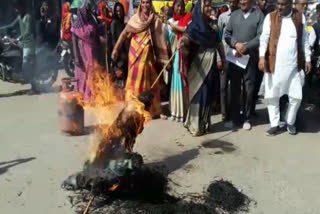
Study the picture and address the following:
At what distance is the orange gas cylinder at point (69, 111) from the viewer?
6512 millimetres

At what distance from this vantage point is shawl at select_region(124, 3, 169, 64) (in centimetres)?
725

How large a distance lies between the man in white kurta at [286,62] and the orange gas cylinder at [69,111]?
2659mm

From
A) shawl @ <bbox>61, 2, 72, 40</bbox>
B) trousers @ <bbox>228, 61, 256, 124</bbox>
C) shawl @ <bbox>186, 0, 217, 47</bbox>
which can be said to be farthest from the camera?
shawl @ <bbox>61, 2, 72, 40</bbox>

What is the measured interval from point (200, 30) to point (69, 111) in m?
2.15

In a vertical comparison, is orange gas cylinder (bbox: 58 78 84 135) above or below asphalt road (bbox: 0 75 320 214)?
above

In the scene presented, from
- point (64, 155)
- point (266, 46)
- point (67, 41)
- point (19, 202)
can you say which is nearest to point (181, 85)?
point (266, 46)

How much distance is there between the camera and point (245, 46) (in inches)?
265

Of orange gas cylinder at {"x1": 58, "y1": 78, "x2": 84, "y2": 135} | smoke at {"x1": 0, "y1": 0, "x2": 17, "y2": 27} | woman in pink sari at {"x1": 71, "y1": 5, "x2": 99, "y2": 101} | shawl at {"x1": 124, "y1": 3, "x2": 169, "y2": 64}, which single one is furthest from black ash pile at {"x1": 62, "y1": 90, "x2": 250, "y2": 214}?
smoke at {"x1": 0, "y1": 0, "x2": 17, "y2": 27}

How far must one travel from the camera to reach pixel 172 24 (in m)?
7.40

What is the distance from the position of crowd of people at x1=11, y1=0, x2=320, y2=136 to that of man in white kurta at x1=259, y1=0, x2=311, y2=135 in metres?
0.01

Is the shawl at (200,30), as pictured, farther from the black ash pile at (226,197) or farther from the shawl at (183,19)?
the black ash pile at (226,197)

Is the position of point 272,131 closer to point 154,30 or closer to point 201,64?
A: point 201,64

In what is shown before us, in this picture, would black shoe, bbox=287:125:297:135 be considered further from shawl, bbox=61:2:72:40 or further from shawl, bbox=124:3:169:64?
shawl, bbox=61:2:72:40

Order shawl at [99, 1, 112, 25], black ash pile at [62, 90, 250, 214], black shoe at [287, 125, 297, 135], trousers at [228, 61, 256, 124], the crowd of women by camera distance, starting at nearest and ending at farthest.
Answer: black ash pile at [62, 90, 250, 214] → the crowd of women → black shoe at [287, 125, 297, 135] → trousers at [228, 61, 256, 124] → shawl at [99, 1, 112, 25]
